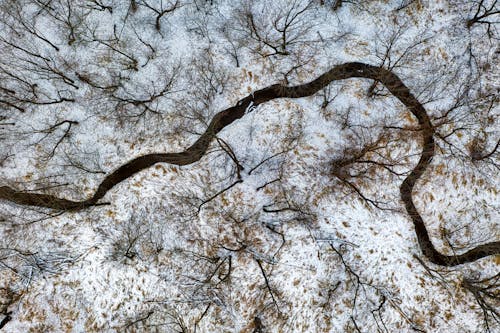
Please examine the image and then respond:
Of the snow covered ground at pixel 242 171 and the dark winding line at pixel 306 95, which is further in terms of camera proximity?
the dark winding line at pixel 306 95

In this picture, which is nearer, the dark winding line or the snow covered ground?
the snow covered ground

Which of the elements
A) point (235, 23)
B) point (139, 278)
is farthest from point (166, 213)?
point (235, 23)

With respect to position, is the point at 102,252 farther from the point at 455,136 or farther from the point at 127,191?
the point at 455,136

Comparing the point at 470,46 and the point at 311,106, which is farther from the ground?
the point at 470,46

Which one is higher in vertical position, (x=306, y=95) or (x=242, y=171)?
(x=306, y=95)

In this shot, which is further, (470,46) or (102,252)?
(470,46)

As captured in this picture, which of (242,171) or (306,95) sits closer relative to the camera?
(242,171)

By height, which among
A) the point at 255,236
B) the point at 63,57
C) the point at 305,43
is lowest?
the point at 255,236
